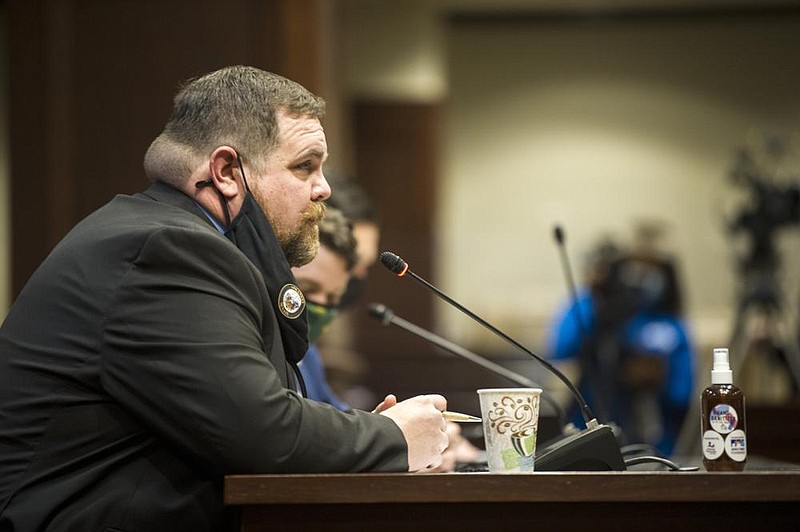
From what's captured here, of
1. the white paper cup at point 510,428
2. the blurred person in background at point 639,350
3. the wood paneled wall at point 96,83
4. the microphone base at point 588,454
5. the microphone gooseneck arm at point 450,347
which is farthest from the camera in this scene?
the blurred person in background at point 639,350

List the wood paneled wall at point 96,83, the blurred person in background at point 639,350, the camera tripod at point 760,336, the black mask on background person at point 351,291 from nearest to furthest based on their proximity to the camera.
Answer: the black mask on background person at point 351,291 < the wood paneled wall at point 96,83 < the blurred person in background at point 639,350 < the camera tripod at point 760,336

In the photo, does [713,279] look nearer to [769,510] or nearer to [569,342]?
[569,342]

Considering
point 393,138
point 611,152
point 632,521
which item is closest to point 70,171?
point 632,521

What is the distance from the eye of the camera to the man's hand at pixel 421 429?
5.74 feet

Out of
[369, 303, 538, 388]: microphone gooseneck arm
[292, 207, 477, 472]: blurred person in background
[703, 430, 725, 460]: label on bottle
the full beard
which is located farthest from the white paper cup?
[292, 207, 477, 472]: blurred person in background

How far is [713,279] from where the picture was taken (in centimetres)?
1083

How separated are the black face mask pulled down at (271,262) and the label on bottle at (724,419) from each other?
0.63 meters

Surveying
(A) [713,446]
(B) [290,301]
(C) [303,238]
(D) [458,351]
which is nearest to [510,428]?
(A) [713,446]

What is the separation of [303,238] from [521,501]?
709 millimetres

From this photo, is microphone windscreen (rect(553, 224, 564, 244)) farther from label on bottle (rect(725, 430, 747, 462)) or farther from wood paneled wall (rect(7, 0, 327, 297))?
wood paneled wall (rect(7, 0, 327, 297))

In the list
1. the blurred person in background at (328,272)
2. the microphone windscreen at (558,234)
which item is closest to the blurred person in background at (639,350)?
the microphone windscreen at (558,234)

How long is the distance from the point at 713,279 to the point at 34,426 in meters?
9.68

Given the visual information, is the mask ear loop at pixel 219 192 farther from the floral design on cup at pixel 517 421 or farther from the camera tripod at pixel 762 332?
the camera tripod at pixel 762 332

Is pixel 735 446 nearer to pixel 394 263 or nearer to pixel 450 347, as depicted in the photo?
pixel 394 263
